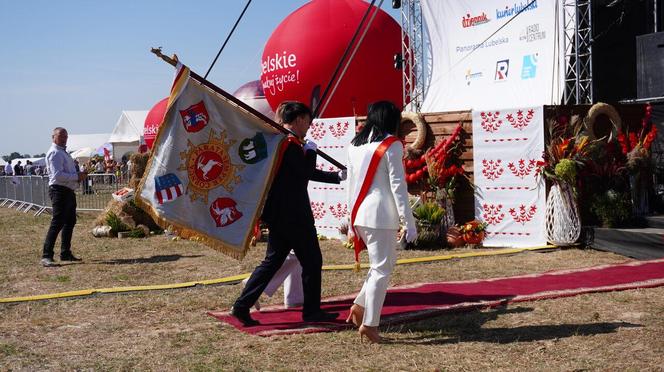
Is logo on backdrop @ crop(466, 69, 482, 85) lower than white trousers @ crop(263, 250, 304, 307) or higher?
higher

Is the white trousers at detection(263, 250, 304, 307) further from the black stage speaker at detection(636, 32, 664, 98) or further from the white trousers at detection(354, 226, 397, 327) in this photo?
the black stage speaker at detection(636, 32, 664, 98)

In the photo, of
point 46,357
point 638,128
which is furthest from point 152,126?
point 46,357

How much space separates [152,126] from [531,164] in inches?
1056

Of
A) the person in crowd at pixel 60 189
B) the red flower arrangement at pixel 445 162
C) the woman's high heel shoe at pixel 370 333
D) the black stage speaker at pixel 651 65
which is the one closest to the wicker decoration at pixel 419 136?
the red flower arrangement at pixel 445 162

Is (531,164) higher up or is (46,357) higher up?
(531,164)

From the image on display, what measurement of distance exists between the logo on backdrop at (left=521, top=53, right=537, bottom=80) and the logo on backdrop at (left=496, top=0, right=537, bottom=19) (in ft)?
3.09

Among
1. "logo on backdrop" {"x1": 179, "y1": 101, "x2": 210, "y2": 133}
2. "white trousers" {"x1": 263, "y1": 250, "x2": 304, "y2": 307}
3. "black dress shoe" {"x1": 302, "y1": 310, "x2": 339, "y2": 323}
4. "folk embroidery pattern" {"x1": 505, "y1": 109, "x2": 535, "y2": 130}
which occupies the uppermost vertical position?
"folk embroidery pattern" {"x1": 505, "y1": 109, "x2": 535, "y2": 130}

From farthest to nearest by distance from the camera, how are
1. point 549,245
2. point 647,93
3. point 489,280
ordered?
point 647,93
point 549,245
point 489,280

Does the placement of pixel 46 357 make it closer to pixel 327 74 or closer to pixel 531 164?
pixel 531 164

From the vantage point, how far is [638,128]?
1085 cm

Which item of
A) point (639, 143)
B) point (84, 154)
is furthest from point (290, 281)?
point (84, 154)

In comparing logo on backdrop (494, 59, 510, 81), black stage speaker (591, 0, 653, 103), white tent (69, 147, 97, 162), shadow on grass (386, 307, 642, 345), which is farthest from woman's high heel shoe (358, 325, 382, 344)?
white tent (69, 147, 97, 162)

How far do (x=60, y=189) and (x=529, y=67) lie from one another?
31.1ft

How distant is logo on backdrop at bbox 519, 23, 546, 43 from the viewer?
49.5ft
